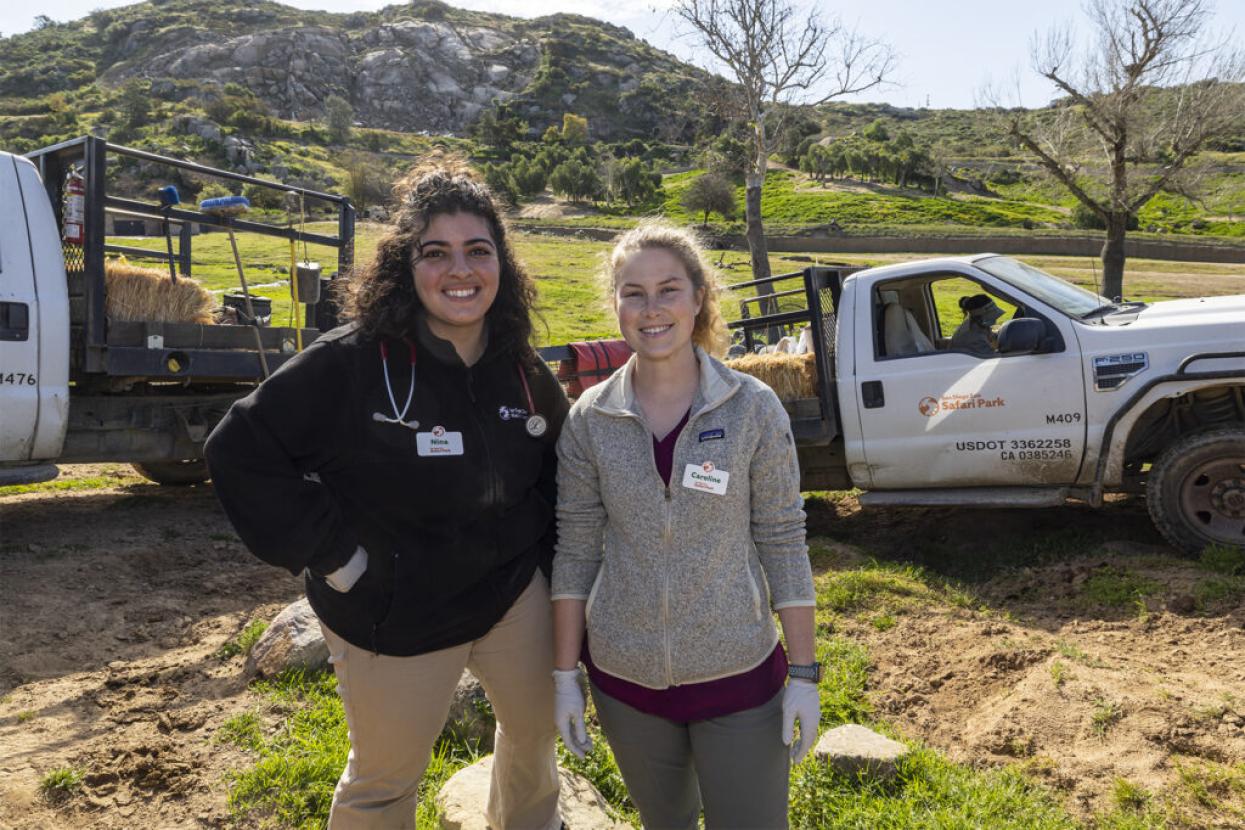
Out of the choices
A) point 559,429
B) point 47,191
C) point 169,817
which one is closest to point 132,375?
point 47,191

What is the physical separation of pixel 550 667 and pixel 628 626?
1.45ft

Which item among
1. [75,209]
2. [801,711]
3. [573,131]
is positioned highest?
[573,131]

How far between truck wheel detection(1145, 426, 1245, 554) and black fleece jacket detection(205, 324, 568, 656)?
14.4 feet

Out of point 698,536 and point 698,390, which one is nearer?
point 698,536

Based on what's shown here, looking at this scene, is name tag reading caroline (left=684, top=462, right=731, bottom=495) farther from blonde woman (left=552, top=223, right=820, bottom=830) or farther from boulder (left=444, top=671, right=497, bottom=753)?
boulder (left=444, top=671, right=497, bottom=753)

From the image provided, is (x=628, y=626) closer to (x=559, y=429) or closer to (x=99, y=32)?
(x=559, y=429)

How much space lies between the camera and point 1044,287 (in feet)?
19.1

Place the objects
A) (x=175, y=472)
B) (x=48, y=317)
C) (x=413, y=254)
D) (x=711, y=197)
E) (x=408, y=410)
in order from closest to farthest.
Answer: (x=408, y=410), (x=413, y=254), (x=48, y=317), (x=175, y=472), (x=711, y=197)

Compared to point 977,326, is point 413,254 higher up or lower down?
higher up

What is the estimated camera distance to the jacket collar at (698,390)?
6.94 feet

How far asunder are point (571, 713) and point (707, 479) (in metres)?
0.70

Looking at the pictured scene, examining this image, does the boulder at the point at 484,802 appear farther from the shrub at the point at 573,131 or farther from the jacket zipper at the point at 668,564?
the shrub at the point at 573,131

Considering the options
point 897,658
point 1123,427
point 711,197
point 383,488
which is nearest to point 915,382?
point 1123,427

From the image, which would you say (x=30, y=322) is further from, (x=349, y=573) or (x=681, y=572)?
(x=681, y=572)
